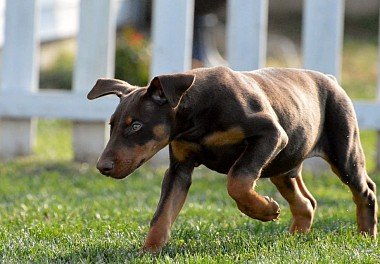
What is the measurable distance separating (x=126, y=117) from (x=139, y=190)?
3.11 metres

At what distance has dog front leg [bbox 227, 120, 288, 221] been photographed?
4461 millimetres

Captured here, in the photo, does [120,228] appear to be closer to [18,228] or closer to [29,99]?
[18,228]

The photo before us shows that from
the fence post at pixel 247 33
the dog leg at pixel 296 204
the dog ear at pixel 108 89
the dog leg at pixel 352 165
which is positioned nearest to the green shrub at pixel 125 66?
the fence post at pixel 247 33

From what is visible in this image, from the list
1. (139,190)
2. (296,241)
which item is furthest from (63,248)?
(139,190)

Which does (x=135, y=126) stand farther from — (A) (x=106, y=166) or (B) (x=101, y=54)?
(B) (x=101, y=54)

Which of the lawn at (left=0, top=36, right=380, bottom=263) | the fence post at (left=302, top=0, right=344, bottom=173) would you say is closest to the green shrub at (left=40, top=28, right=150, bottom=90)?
the lawn at (left=0, top=36, right=380, bottom=263)

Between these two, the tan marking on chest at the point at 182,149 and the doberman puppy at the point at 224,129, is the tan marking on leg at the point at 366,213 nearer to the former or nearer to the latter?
the doberman puppy at the point at 224,129

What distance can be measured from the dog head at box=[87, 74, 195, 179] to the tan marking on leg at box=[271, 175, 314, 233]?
1.16 meters

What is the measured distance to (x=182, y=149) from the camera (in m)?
4.69

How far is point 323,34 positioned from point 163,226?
4.07 m

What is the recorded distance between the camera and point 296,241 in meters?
4.89

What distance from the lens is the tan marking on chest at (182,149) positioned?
462 cm

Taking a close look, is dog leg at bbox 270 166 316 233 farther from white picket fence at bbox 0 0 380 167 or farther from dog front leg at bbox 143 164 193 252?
white picket fence at bbox 0 0 380 167

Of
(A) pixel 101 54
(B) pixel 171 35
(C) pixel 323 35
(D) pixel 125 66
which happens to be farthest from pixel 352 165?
(D) pixel 125 66
